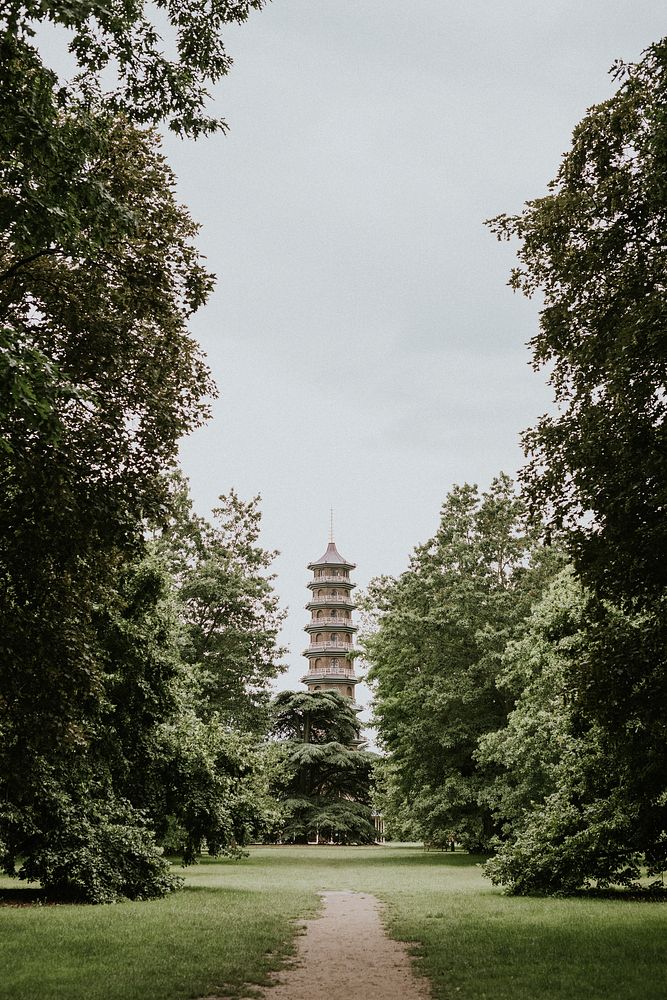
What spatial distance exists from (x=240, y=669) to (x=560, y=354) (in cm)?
3008

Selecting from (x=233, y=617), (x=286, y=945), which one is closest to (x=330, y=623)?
(x=233, y=617)

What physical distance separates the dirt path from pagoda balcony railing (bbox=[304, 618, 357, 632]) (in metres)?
63.8

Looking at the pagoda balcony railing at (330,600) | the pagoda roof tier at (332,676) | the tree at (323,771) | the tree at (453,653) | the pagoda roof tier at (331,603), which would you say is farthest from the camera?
the pagoda balcony railing at (330,600)

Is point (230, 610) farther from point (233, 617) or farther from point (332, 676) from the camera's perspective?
point (332, 676)

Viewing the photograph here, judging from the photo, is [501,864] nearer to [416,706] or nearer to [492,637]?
[492,637]

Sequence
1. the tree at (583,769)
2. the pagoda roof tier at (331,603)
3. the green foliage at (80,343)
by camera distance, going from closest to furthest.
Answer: the green foliage at (80,343) → the tree at (583,769) → the pagoda roof tier at (331,603)

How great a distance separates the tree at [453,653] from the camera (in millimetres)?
32094

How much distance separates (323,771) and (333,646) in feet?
80.3

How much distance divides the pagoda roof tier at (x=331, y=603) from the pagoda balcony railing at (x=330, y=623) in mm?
1093

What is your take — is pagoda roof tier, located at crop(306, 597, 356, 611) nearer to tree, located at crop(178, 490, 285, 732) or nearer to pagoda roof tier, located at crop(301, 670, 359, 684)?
pagoda roof tier, located at crop(301, 670, 359, 684)

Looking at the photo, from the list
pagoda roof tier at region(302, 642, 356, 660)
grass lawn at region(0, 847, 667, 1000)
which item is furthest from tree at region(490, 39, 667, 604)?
pagoda roof tier at region(302, 642, 356, 660)

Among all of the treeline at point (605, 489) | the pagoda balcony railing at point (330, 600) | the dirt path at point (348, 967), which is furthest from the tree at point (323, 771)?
the dirt path at point (348, 967)

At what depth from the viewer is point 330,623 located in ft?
256

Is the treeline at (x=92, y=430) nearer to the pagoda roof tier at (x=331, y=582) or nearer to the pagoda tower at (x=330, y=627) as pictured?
the pagoda tower at (x=330, y=627)
